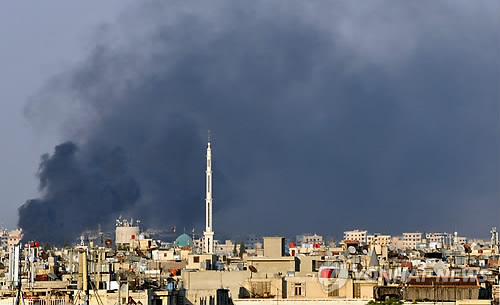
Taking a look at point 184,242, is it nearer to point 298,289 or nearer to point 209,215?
point 209,215

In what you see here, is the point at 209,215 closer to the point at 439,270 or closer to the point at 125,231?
the point at 125,231

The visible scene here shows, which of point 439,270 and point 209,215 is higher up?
point 209,215

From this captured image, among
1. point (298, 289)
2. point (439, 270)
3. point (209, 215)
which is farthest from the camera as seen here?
point (209, 215)

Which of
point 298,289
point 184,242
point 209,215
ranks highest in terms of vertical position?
point 209,215

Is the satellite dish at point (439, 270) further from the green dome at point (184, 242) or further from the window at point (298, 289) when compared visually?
the green dome at point (184, 242)

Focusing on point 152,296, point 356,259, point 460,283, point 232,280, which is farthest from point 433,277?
point 356,259

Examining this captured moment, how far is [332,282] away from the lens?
6175cm

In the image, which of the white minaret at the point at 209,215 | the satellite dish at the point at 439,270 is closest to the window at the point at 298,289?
the satellite dish at the point at 439,270

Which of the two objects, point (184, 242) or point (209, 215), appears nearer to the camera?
point (209, 215)

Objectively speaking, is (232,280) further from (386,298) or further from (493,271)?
(493,271)

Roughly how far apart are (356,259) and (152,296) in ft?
101

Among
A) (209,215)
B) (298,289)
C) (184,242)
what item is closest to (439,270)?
(298,289)

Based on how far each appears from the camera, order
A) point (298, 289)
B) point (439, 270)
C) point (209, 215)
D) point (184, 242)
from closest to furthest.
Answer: point (298, 289), point (439, 270), point (209, 215), point (184, 242)

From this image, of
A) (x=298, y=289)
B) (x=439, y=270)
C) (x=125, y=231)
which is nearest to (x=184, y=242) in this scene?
(x=125, y=231)
